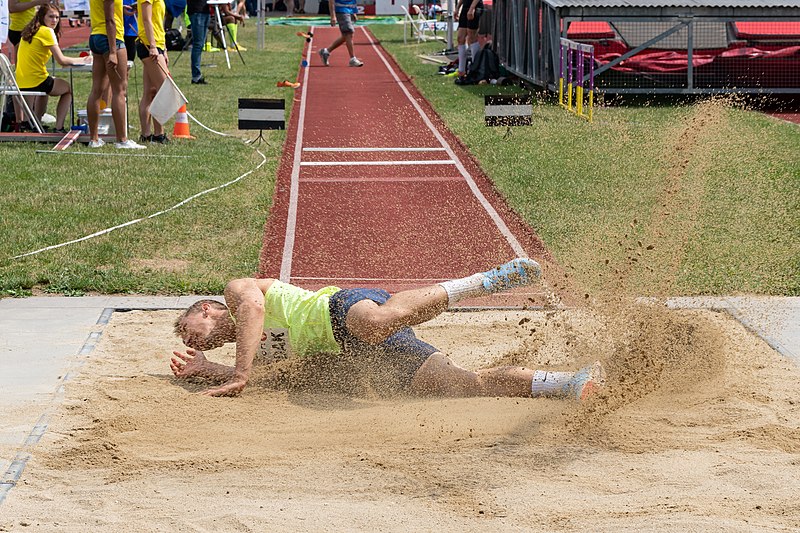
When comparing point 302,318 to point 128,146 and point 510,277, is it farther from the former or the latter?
point 128,146

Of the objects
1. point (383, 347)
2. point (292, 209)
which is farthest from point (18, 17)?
point (383, 347)

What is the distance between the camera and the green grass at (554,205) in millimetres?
8180

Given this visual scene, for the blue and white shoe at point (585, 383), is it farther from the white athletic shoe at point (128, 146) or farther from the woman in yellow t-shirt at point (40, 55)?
the woman in yellow t-shirt at point (40, 55)

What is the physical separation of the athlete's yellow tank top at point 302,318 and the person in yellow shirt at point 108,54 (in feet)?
25.3

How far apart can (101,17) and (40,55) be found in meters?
1.59

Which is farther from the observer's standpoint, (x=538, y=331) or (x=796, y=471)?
(x=538, y=331)

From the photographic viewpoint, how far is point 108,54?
12.7m

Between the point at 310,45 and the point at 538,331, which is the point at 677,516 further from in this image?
the point at 310,45

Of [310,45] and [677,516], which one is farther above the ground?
[310,45]

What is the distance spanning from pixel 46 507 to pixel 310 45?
31053 millimetres

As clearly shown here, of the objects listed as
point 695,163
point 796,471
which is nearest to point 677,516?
point 796,471

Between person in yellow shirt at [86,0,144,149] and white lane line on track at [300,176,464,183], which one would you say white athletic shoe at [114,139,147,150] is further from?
white lane line on track at [300,176,464,183]

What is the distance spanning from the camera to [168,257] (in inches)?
348

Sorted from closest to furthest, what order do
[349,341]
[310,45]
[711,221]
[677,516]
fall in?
[677,516] → [349,341] → [711,221] → [310,45]
